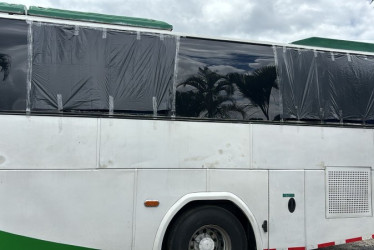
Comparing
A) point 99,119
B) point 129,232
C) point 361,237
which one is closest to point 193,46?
point 99,119

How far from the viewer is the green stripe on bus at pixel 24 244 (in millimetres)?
3922

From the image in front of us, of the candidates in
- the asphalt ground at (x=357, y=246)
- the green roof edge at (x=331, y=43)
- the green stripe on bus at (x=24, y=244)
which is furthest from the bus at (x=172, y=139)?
the asphalt ground at (x=357, y=246)

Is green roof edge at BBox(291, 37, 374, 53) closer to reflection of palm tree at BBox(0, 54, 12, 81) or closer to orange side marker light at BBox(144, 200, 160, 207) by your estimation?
orange side marker light at BBox(144, 200, 160, 207)

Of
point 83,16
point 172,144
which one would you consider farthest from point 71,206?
point 83,16

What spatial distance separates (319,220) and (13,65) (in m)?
4.53

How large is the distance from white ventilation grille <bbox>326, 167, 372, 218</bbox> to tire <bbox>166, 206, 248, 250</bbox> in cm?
145

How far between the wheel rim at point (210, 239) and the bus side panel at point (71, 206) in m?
0.89

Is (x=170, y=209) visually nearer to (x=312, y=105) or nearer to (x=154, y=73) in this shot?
(x=154, y=73)

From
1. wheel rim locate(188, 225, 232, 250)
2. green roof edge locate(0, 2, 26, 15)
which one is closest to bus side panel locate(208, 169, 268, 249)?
wheel rim locate(188, 225, 232, 250)

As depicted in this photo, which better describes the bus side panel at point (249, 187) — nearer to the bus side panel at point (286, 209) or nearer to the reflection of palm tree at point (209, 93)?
the bus side panel at point (286, 209)

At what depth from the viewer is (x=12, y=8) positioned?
4.24m

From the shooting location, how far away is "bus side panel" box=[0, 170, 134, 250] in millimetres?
3982

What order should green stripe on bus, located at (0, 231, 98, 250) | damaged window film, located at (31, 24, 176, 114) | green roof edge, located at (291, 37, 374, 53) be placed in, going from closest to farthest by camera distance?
green stripe on bus, located at (0, 231, 98, 250) → damaged window film, located at (31, 24, 176, 114) → green roof edge, located at (291, 37, 374, 53)

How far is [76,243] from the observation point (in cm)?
415
